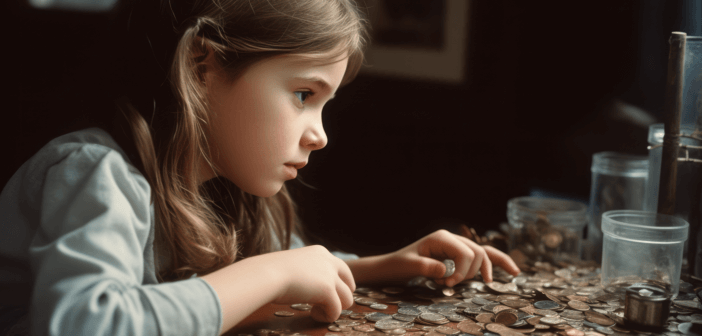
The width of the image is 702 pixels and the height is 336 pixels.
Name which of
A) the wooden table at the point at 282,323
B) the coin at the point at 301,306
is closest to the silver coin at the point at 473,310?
the wooden table at the point at 282,323

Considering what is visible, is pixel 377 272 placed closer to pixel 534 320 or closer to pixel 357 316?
pixel 357 316

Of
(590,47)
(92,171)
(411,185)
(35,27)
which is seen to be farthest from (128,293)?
(590,47)

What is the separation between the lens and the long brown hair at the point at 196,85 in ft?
2.47

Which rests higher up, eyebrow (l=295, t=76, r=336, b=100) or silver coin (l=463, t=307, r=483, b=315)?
eyebrow (l=295, t=76, r=336, b=100)

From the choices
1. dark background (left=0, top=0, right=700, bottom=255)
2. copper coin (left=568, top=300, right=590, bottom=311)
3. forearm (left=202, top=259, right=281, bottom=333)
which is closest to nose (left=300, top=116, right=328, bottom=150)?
forearm (left=202, top=259, right=281, bottom=333)

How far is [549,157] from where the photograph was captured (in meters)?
1.53

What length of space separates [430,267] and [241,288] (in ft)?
1.18

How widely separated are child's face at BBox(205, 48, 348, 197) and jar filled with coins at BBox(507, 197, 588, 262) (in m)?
0.52

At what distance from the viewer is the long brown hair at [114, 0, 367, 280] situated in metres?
0.75

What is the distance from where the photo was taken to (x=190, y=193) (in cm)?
81

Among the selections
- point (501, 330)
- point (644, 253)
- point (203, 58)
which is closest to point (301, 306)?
point (501, 330)

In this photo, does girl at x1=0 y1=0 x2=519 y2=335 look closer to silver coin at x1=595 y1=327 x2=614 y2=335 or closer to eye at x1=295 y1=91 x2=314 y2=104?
eye at x1=295 y1=91 x2=314 y2=104

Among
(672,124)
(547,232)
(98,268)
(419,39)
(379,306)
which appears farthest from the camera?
(419,39)

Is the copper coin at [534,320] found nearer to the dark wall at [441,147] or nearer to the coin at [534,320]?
the coin at [534,320]
